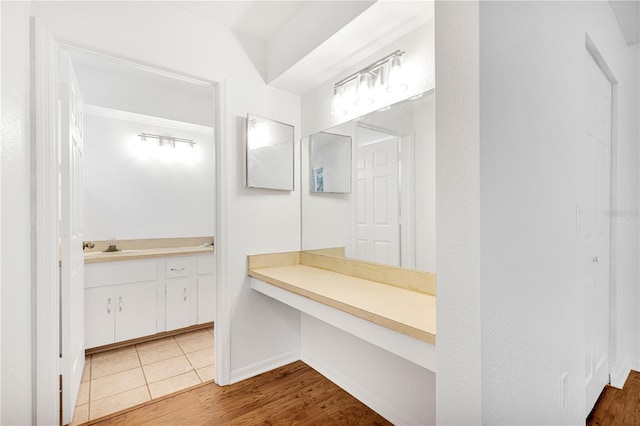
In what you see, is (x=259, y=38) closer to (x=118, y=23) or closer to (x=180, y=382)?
(x=118, y=23)

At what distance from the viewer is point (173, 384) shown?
2.06 m

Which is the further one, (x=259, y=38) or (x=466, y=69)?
(x=259, y=38)

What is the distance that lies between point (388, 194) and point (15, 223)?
69.6 inches

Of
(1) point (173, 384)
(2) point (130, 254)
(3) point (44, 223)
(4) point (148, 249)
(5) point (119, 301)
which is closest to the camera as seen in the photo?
(3) point (44, 223)

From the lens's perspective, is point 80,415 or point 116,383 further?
point 116,383

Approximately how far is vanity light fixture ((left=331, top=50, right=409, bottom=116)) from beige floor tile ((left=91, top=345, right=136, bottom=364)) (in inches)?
99.2

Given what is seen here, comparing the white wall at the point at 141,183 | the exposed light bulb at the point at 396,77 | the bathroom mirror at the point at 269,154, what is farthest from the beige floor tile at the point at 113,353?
the exposed light bulb at the point at 396,77

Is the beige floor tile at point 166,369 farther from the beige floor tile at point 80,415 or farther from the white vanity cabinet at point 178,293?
the white vanity cabinet at point 178,293

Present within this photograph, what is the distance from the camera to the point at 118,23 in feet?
5.52

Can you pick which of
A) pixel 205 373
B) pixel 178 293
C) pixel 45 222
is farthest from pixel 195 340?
pixel 45 222

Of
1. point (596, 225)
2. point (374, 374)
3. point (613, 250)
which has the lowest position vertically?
point (374, 374)

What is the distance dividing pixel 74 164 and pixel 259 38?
1.45 metres

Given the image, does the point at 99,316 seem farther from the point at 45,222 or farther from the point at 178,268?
the point at 45,222

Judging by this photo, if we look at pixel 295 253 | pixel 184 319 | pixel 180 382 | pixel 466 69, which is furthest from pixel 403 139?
pixel 184 319
